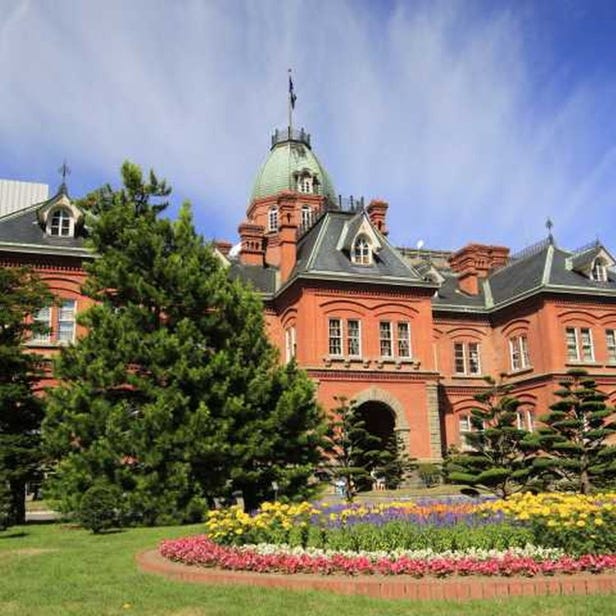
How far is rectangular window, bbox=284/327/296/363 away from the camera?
3153cm

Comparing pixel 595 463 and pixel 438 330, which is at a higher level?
pixel 438 330

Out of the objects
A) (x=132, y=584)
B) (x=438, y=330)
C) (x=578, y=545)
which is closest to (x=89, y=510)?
(x=132, y=584)

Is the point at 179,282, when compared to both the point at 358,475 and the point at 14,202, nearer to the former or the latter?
the point at 358,475

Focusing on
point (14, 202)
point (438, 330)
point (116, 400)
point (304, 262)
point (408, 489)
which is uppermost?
point (14, 202)

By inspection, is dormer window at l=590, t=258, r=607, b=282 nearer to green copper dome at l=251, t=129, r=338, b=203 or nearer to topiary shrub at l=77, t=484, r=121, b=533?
green copper dome at l=251, t=129, r=338, b=203

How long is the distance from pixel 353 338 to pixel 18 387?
16131 millimetres

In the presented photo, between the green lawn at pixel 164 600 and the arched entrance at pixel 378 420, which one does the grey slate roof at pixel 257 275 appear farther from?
the green lawn at pixel 164 600

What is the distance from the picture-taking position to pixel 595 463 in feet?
68.0

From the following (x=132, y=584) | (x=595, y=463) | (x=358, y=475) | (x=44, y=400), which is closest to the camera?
(x=132, y=584)

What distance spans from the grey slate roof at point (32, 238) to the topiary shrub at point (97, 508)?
48.0ft

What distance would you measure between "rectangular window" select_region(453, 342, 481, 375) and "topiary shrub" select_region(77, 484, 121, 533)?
967 inches

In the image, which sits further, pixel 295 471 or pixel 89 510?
pixel 295 471

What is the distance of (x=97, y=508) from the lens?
1515cm

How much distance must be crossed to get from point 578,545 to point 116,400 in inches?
484
